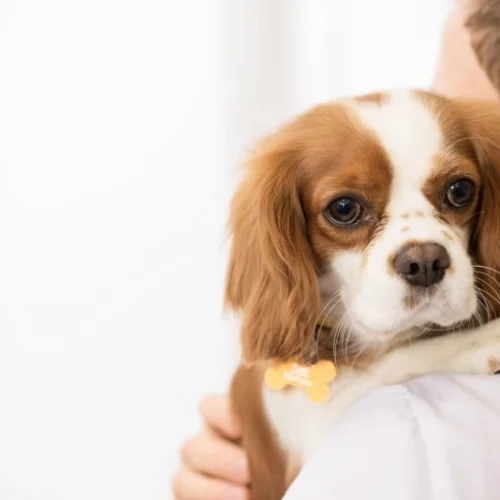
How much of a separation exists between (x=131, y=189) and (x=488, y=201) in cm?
115

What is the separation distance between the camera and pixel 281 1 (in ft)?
6.47

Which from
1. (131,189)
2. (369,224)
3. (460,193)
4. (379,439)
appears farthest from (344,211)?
(131,189)

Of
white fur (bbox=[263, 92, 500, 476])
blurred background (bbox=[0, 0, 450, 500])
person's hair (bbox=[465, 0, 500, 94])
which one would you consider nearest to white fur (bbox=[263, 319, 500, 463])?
white fur (bbox=[263, 92, 500, 476])

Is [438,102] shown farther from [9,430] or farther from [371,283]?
[9,430]

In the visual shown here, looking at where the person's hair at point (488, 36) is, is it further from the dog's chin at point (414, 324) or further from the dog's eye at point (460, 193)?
→ the dog's chin at point (414, 324)

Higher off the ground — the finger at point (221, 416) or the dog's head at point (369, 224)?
the dog's head at point (369, 224)

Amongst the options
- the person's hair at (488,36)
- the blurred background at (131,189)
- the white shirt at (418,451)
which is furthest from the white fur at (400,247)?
the blurred background at (131,189)

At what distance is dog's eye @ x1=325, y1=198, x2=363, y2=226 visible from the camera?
0.88 m

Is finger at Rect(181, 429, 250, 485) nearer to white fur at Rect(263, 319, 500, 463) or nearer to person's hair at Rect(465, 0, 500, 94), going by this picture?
white fur at Rect(263, 319, 500, 463)

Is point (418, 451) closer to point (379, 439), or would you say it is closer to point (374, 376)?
point (379, 439)

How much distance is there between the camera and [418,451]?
0.64 m

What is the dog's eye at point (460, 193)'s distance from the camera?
0.88 meters

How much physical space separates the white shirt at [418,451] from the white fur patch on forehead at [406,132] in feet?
0.85

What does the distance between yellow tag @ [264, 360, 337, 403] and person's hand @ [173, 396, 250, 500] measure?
0.16 meters
